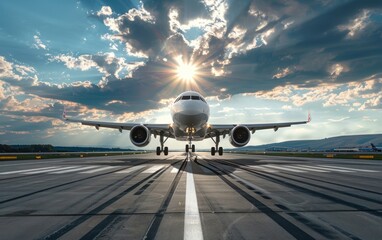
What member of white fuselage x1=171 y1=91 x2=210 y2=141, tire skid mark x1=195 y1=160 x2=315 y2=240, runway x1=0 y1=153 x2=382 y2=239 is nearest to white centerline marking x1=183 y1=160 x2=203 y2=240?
runway x1=0 y1=153 x2=382 y2=239

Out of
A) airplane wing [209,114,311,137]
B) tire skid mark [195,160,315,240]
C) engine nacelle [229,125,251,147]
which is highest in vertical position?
airplane wing [209,114,311,137]

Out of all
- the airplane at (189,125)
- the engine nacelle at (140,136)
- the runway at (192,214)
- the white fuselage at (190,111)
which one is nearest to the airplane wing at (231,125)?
the airplane at (189,125)

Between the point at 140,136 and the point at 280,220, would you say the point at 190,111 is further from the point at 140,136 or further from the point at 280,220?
the point at 280,220

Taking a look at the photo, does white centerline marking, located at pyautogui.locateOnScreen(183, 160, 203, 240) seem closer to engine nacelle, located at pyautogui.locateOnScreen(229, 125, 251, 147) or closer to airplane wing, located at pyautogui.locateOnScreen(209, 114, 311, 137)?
engine nacelle, located at pyautogui.locateOnScreen(229, 125, 251, 147)

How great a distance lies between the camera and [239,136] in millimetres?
25984

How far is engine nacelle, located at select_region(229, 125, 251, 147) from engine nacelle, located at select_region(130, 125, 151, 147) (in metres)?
7.26

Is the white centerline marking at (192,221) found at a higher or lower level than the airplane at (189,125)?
lower

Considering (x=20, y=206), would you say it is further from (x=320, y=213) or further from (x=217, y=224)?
(x=320, y=213)

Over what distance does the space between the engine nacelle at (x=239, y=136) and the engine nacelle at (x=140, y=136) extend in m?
7.26

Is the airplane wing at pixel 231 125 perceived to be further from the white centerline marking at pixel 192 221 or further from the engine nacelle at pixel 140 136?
the white centerline marking at pixel 192 221

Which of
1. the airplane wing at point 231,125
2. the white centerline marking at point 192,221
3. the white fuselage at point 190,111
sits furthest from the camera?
the airplane wing at point 231,125

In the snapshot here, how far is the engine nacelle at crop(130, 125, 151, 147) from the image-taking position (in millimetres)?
24828

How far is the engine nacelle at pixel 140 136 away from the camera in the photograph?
24.8 m

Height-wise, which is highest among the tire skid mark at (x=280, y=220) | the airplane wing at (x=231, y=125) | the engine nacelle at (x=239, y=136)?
the airplane wing at (x=231, y=125)
